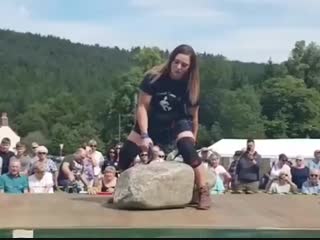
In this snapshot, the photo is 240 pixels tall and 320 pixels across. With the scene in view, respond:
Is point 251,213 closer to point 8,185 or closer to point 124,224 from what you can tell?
point 124,224

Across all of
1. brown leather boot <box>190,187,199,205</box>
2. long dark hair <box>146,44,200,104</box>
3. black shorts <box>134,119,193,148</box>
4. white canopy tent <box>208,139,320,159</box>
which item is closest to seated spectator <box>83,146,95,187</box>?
black shorts <box>134,119,193,148</box>

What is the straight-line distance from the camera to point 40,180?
33.0ft

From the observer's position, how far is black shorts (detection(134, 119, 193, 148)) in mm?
7113

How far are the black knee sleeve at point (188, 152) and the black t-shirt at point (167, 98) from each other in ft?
0.91

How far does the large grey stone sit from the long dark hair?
40.7 inches

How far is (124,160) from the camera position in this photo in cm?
747

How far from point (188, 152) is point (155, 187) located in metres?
0.94

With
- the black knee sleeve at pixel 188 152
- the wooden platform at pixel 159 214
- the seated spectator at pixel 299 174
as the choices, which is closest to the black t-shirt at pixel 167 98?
the black knee sleeve at pixel 188 152

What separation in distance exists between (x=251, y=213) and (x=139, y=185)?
79 centimetres

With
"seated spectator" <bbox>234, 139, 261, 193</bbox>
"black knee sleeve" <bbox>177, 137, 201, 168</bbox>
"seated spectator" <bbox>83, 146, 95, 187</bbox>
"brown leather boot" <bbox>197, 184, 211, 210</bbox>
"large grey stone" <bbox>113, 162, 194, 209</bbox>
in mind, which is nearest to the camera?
"large grey stone" <bbox>113, 162, 194, 209</bbox>

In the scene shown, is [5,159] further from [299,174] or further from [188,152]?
[188,152]

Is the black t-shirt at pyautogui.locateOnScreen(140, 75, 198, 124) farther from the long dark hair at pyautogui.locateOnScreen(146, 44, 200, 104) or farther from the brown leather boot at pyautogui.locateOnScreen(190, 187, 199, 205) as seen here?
the brown leather boot at pyautogui.locateOnScreen(190, 187, 199, 205)

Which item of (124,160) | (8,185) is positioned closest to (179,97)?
(124,160)

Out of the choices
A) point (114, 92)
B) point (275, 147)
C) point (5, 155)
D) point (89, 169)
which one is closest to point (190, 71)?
point (89, 169)
